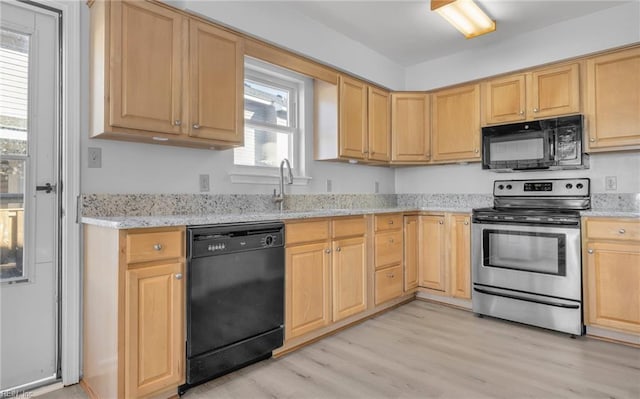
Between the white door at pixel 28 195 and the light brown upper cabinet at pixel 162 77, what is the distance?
0.26 metres

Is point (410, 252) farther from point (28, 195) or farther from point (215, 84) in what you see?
point (28, 195)

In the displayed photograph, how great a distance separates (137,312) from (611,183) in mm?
3747

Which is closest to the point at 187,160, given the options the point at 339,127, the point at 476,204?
the point at 339,127

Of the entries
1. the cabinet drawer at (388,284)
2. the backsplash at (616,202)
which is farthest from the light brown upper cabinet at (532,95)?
the cabinet drawer at (388,284)

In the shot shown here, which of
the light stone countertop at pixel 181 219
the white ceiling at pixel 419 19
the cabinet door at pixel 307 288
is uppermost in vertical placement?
the white ceiling at pixel 419 19

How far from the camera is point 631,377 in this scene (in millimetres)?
2180

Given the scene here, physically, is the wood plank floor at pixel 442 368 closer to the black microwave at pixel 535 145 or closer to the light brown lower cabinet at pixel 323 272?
the light brown lower cabinet at pixel 323 272

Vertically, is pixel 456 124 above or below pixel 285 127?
above

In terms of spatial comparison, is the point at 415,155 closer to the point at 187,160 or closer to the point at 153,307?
the point at 187,160

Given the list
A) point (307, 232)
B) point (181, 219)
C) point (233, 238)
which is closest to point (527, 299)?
point (307, 232)

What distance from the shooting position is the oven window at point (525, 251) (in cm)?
297

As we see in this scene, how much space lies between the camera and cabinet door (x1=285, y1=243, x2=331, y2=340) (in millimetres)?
2498

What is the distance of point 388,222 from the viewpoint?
345 cm

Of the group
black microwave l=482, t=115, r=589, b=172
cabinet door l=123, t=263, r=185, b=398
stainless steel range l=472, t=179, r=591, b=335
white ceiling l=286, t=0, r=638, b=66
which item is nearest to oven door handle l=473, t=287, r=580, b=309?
stainless steel range l=472, t=179, r=591, b=335
